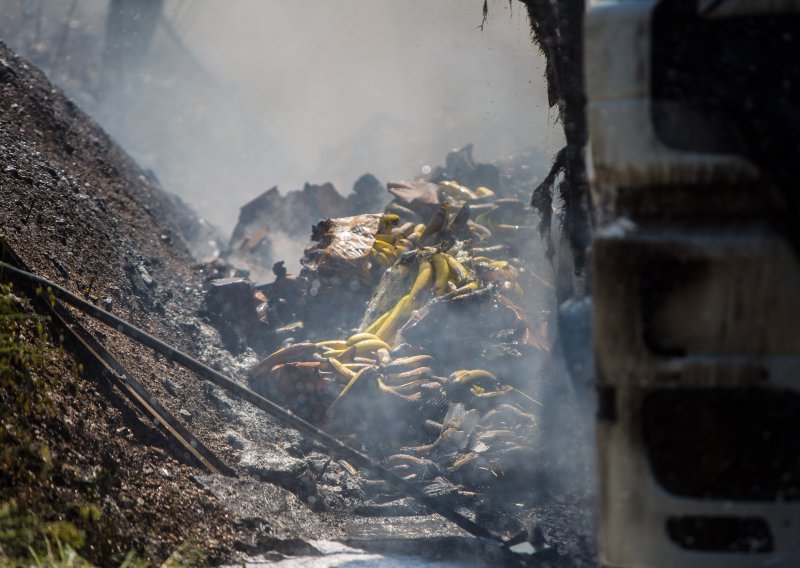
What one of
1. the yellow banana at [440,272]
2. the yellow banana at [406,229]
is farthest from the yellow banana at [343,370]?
the yellow banana at [406,229]

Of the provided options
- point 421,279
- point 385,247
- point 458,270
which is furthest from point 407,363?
point 385,247

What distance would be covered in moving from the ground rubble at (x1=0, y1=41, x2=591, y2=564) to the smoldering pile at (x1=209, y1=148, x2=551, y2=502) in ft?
0.08

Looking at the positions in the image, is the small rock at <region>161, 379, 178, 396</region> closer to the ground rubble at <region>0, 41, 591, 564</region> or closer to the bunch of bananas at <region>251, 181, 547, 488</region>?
the ground rubble at <region>0, 41, 591, 564</region>

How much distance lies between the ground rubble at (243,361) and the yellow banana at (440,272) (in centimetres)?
11

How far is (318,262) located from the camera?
25.3ft

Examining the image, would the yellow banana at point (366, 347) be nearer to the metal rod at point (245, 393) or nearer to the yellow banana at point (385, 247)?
the yellow banana at point (385, 247)

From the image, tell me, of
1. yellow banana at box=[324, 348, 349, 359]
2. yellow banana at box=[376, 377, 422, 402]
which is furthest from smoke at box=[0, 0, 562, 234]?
yellow banana at box=[376, 377, 422, 402]

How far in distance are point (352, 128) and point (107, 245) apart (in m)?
14.9

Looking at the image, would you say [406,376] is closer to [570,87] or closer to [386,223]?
[386,223]

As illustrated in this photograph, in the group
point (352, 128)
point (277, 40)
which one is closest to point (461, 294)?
point (352, 128)

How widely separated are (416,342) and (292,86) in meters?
16.8

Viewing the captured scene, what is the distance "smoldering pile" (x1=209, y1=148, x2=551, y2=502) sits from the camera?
4988mm

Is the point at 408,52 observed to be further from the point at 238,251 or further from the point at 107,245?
the point at 107,245

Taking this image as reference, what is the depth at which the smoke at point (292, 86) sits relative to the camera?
18.7 metres
